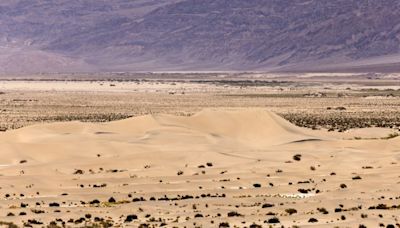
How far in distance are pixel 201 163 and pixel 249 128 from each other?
9.29 m

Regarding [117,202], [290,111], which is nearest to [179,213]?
[117,202]

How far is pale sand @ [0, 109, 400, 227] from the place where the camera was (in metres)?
21.6

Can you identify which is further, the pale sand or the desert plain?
the pale sand

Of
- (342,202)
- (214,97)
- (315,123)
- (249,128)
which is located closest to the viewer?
(342,202)

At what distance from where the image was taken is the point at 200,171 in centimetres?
3077

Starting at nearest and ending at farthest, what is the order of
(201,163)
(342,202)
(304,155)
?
(342,202) → (201,163) → (304,155)

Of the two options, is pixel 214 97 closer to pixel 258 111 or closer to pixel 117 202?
pixel 258 111

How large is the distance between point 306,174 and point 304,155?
5.25m

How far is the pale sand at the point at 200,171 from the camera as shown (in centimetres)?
2159

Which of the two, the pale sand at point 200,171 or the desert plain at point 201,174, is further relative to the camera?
the pale sand at point 200,171

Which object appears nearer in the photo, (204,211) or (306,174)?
(204,211)

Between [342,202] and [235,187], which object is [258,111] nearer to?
[235,187]

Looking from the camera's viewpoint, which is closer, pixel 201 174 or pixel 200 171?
pixel 201 174

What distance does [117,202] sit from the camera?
23.7 meters
